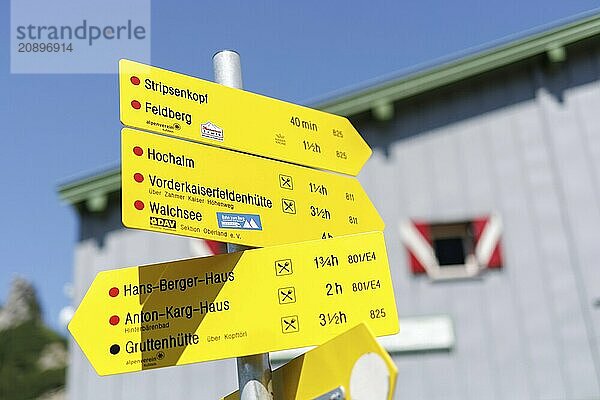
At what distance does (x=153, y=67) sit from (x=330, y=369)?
1286mm

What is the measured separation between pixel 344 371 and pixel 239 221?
0.71 m

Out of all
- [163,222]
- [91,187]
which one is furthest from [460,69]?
[163,222]

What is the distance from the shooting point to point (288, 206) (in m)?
2.76

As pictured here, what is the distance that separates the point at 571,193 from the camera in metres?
8.82

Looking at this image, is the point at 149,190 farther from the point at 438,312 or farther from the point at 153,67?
the point at 438,312

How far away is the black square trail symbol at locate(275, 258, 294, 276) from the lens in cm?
253

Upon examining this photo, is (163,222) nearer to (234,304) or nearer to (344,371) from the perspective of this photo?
(234,304)

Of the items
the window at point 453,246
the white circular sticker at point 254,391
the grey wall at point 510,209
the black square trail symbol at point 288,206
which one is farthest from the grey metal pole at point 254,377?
the window at point 453,246

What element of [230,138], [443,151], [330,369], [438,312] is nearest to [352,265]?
[330,369]

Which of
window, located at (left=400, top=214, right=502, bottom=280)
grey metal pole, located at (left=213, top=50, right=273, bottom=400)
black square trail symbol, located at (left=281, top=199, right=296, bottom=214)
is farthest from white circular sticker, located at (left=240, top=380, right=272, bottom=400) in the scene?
window, located at (left=400, top=214, right=502, bottom=280)

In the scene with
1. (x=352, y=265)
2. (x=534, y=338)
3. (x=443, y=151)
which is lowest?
(x=534, y=338)

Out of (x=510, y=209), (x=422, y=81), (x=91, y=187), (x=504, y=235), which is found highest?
(x=422, y=81)

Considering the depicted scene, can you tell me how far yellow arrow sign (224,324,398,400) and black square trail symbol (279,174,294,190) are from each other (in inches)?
27.7

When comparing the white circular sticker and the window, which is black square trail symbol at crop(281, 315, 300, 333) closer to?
the white circular sticker
